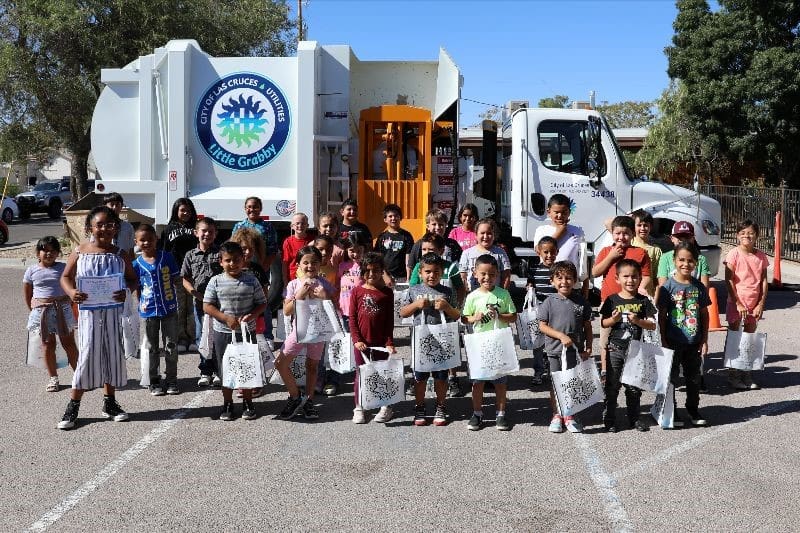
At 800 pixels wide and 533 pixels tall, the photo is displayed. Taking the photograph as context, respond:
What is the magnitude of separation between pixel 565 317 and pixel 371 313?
146 cm

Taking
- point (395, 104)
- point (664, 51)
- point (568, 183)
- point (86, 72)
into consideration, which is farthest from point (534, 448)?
point (664, 51)

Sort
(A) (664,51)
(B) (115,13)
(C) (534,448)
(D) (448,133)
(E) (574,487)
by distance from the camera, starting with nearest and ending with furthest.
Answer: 1. (E) (574,487)
2. (C) (534,448)
3. (D) (448,133)
4. (B) (115,13)
5. (A) (664,51)

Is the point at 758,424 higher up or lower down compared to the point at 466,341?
lower down

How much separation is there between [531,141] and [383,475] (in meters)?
7.08

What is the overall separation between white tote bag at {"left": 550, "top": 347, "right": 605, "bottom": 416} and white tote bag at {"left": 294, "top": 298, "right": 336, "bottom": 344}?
5.88ft

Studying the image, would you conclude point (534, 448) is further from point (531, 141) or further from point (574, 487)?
point (531, 141)

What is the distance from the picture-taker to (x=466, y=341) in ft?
20.5

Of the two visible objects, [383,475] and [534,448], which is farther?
[534,448]

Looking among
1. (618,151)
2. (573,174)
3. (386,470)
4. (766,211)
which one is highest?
(618,151)

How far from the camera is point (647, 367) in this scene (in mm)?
6168

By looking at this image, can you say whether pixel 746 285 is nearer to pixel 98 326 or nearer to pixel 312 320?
pixel 312 320

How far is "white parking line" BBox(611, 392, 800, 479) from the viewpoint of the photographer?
17.4ft

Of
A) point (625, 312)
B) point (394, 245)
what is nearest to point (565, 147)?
point (394, 245)

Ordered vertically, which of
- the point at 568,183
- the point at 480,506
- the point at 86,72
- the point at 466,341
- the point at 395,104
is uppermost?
the point at 86,72
